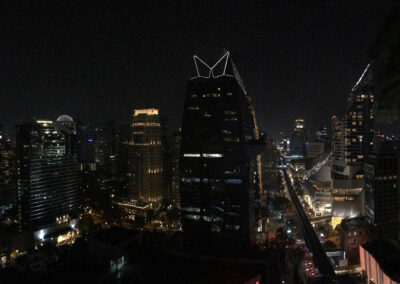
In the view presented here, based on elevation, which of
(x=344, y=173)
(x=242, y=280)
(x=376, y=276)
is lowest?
(x=376, y=276)

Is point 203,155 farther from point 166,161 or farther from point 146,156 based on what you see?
point 166,161

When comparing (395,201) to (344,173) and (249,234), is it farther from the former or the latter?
(249,234)

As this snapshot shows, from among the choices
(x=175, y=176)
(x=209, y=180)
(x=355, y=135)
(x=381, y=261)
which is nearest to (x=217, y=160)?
(x=209, y=180)

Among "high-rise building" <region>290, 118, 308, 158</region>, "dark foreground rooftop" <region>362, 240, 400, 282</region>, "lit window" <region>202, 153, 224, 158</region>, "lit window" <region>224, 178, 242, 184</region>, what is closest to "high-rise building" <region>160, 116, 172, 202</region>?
"lit window" <region>202, 153, 224, 158</region>

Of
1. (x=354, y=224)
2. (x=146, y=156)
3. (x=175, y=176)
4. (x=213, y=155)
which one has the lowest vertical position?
(x=354, y=224)

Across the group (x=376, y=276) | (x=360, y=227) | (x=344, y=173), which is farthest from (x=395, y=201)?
(x=376, y=276)

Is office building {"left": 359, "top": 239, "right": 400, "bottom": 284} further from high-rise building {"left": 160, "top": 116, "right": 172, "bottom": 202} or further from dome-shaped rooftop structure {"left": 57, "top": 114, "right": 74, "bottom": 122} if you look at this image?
dome-shaped rooftop structure {"left": 57, "top": 114, "right": 74, "bottom": 122}
